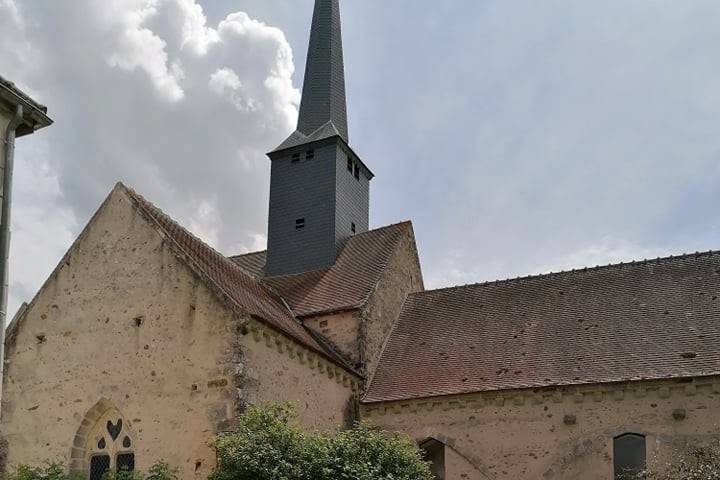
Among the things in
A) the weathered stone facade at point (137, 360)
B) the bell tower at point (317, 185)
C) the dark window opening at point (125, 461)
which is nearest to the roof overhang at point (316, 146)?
the bell tower at point (317, 185)

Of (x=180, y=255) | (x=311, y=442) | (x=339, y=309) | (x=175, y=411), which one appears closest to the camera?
(x=311, y=442)

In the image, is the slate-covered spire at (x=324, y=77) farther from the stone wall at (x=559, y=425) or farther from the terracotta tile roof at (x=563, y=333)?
the stone wall at (x=559, y=425)

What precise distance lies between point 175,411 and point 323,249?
9218 millimetres

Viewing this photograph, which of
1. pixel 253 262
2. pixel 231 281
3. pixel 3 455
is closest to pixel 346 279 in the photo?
pixel 231 281

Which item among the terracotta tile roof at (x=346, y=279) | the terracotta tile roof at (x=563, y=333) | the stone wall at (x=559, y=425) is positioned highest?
the terracotta tile roof at (x=346, y=279)

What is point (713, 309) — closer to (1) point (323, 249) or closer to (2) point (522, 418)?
(2) point (522, 418)

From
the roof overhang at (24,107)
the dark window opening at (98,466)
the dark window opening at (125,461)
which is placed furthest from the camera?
the dark window opening at (98,466)

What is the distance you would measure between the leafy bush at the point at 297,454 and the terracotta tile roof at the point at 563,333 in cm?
403

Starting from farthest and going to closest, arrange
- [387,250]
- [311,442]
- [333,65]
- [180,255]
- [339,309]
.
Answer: [333,65] < [387,250] < [339,309] < [180,255] < [311,442]

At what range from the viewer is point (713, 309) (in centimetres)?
1867

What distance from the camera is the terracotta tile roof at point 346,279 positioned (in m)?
21.1

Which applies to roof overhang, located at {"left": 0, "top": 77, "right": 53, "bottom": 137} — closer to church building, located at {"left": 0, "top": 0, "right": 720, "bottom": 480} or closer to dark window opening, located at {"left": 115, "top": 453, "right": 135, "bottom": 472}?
church building, located at {"left": 0, "top": 0, "right": 720, "bottom": 480}

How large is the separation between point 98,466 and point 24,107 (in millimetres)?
7951

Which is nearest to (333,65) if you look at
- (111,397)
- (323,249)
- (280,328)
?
(323,249)
